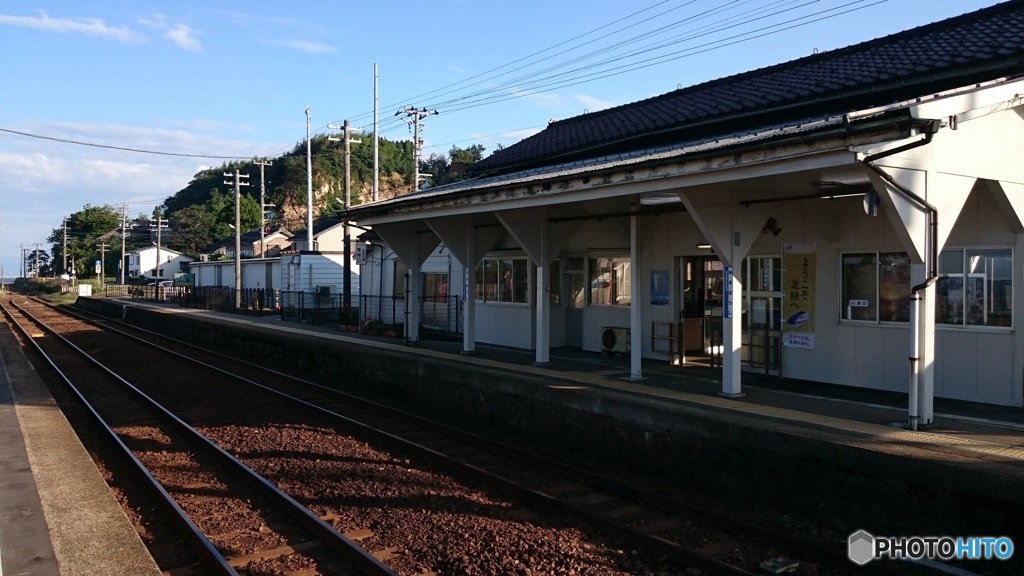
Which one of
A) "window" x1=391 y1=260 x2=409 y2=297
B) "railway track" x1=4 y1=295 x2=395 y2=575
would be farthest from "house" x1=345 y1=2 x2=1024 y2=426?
"window" x1=391 y1=260 x2=409 y2=297

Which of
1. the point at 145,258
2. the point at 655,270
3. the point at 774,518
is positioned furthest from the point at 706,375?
the point at 145,258

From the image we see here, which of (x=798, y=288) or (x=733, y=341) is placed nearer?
(x=733, y=341)

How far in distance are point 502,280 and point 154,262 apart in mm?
91488

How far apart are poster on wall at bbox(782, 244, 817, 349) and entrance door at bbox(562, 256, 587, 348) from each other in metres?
4.99

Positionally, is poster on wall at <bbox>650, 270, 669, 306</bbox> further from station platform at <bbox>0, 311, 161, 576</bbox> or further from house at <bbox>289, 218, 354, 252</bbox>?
house at <bbox>289, 218, 354, 252</bbox>

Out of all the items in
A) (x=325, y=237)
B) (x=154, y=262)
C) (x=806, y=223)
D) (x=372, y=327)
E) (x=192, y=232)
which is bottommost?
(x=372, y=327)

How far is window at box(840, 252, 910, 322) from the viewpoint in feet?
33.8

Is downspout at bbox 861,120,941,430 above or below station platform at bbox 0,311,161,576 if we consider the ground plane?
above

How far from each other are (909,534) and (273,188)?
107m

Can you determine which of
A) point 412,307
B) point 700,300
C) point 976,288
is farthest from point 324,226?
point 976,288

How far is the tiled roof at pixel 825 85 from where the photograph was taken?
10.4 metres

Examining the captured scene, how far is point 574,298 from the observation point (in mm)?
16375

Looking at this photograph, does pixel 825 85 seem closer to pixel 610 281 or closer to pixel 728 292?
pixel 728 292

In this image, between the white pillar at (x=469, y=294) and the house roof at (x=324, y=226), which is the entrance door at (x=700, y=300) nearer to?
the white pillar at (x=469, y=294)
